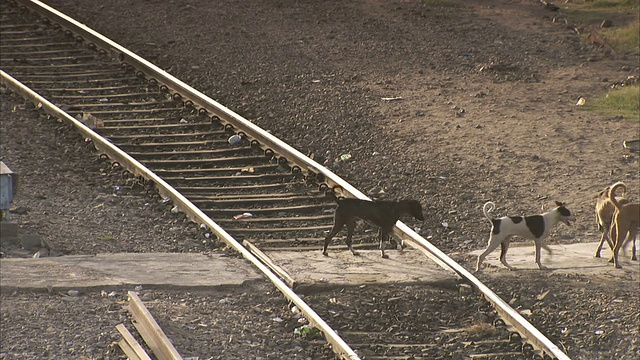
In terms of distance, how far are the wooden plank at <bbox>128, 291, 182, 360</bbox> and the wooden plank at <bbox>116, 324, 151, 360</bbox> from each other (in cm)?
13

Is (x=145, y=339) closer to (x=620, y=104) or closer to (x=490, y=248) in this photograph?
(x=490, y=248)

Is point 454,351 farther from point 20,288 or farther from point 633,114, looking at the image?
point 633,114

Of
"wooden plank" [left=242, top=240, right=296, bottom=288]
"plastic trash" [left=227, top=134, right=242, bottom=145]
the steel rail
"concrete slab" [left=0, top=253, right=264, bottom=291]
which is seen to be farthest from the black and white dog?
"plastic trash" [left=227, top=134, right=242, bottom=145]

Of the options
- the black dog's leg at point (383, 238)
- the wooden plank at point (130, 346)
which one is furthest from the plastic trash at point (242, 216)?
the wooden plank at point (130, 346)

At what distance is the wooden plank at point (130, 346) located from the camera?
8.48 meters

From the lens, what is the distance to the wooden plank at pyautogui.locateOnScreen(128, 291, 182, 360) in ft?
27.8

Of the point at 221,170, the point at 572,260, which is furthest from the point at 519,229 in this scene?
the point at 221,170

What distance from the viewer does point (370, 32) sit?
2003 cm

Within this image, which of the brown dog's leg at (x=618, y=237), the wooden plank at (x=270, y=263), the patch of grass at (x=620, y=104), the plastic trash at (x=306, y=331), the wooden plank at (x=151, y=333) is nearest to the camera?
the wooden plank at (x=151, y=333)

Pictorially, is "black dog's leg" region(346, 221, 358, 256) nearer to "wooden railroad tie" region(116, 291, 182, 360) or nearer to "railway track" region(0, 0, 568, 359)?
"railway track" region(0, 0, 568, 359)

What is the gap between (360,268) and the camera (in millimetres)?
10805

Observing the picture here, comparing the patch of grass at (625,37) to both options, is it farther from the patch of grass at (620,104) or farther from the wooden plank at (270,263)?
the wooden plank at (270,263)

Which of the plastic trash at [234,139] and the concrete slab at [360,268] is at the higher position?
the plastic trash at [234,139]

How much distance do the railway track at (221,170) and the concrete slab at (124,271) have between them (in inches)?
16.2
